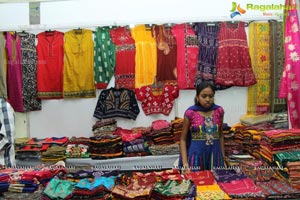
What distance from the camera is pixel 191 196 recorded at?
6.05 feet

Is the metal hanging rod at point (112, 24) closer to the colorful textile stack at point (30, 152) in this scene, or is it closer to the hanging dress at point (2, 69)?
the hanging dress at point (2, 69)

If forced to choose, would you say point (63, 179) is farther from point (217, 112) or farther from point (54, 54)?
point (54, 54)

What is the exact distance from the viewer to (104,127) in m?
4.13

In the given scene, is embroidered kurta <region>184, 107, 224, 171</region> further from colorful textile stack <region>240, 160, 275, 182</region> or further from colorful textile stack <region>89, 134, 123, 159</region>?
colorful textile stack <region>89, 134, 123, 159</region>

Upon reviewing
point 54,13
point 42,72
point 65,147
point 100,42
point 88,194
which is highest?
point 54,13

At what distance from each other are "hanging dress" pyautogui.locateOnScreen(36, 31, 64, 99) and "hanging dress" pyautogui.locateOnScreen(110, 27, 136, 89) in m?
0.73

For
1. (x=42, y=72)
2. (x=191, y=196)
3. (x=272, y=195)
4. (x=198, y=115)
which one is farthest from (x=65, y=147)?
(x=272, y=195)

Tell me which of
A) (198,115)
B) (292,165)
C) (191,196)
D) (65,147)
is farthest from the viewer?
(65,147)

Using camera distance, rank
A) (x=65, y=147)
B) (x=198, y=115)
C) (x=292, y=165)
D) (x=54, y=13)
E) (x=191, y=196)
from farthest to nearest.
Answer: (x=54, y=13)
(x=65, y=147)
(x=198, y=115)
(x=292, y=165)
(x=191, y=196)

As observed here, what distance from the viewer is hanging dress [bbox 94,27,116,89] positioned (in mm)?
4238

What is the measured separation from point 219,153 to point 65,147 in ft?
7.01

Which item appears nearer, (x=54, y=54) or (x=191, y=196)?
(x=191, y=196)

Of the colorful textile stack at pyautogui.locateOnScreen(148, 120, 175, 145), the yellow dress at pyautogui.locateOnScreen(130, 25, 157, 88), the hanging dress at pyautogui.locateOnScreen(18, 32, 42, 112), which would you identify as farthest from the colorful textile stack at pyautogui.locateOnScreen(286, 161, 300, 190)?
the hanging dress at pyautogui.locateOnScreen(18, 32, 42, 112)

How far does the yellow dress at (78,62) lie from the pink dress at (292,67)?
2.45 metres
